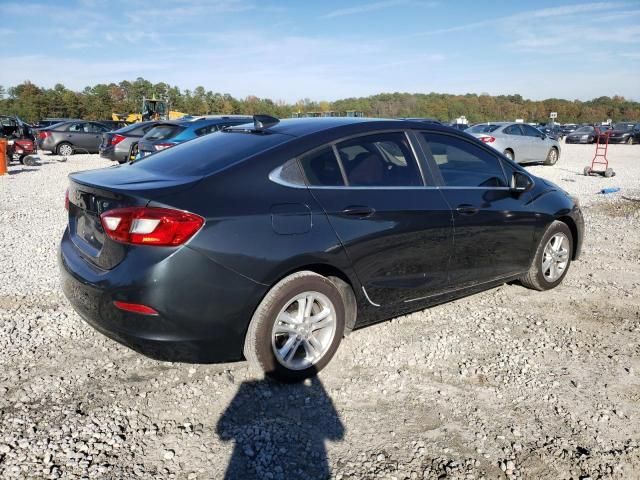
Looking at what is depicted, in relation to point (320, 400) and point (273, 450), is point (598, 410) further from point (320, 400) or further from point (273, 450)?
point (273, 450)

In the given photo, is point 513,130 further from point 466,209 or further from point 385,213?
point 385,213

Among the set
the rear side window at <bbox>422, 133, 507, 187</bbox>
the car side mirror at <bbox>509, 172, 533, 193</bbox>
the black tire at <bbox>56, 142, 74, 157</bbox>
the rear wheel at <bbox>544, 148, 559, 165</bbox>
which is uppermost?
the rear side window at <bbox>422, 133, 507, 187</bbox>

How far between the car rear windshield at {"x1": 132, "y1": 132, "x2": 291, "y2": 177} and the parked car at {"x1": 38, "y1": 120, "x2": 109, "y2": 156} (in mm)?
21393

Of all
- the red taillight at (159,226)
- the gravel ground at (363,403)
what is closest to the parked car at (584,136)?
the gravel ground at (363,403)

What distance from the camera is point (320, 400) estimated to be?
3199 mm

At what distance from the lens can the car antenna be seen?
400cm

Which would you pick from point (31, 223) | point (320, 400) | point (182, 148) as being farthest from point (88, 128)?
point (320, 400)

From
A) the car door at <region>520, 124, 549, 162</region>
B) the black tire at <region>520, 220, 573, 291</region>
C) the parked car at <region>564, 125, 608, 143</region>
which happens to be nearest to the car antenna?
the black tire at <region>520, 220, 573, 291</region>

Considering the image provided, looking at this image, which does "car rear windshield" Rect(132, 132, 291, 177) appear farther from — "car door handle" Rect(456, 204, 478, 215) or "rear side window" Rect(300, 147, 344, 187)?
"car door handle" Rect(456, 204, 478, 215)

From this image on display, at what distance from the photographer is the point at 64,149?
22844mm

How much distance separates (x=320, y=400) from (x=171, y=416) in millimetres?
863

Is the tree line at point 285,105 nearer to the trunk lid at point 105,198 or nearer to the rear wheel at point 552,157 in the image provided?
the rear wheel at point 552,157

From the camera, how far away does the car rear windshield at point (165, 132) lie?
12.2 metres

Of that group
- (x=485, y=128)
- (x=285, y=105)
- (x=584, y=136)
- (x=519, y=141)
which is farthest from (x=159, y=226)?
(x=285, y=105)
